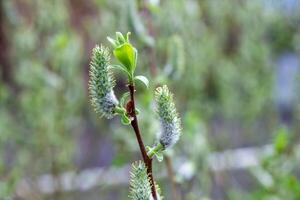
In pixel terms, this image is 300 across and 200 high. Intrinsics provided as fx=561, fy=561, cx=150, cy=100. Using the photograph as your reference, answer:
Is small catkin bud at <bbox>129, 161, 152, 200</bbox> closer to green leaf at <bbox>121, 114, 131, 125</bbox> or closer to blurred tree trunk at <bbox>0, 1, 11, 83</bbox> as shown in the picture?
green leaf at <bbox>121, 114, 131, 125</bbox>

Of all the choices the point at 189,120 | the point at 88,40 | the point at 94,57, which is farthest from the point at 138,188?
the point at 88,40

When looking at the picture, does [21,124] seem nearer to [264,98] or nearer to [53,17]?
[53,17]

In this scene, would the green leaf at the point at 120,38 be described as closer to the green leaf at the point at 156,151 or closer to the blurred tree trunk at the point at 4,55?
the green leaf at the point at 156,151

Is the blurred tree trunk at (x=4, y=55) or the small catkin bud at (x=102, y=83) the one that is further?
the blurred tree trunk at (x=4, y=55)

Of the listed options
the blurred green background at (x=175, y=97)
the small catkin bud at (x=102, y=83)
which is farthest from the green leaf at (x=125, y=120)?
the blurred green background at (x=175, y=97)

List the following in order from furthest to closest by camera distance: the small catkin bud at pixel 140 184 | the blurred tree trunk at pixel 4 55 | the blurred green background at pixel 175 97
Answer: the blurred tree trunk at pixel 4 55
the blurred green background at pixel 175 97
the small catkin bud at pixel 140 184

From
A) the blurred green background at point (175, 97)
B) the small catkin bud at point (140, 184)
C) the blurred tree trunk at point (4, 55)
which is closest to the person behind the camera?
the small catkin bud at point (140, 184)

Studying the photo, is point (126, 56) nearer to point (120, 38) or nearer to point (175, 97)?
point (120, 38)

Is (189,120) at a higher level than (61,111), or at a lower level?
lower

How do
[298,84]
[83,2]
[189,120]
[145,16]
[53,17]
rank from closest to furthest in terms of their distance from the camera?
[189,120], [145,16], [53,17], [298,84], [83,2]
